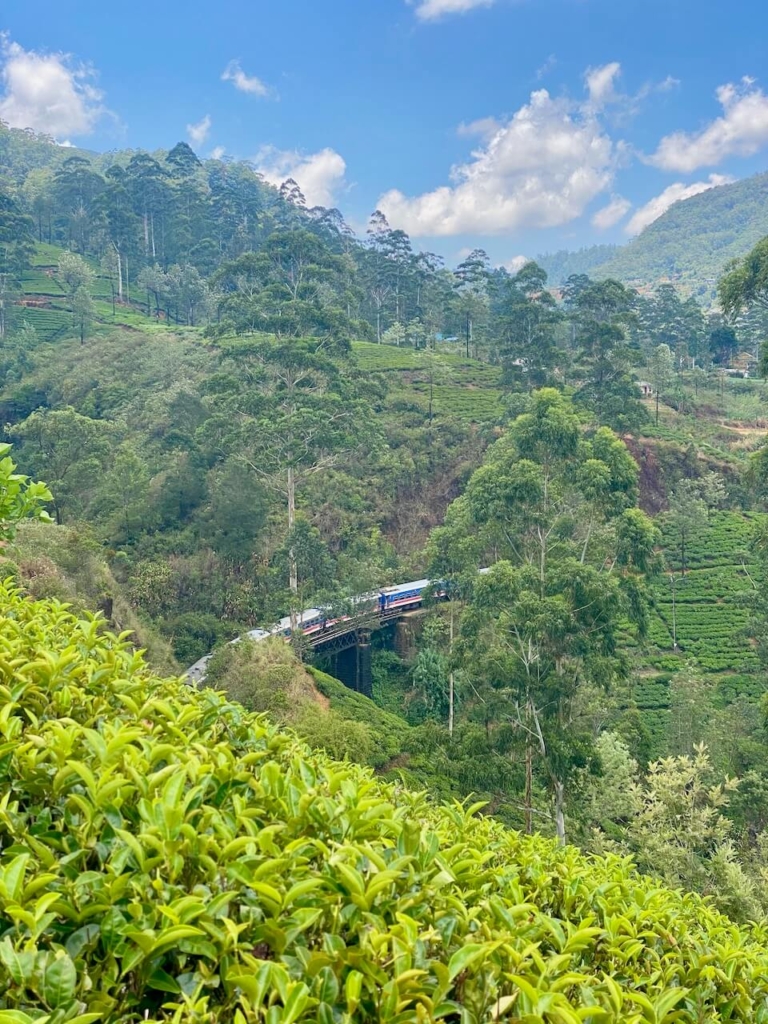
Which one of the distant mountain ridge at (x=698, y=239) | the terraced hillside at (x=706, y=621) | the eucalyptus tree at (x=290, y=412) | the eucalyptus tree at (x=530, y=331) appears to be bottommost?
the terraced hillside at (x=706, y=621)

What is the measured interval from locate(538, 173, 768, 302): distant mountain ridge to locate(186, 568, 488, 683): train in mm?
84579

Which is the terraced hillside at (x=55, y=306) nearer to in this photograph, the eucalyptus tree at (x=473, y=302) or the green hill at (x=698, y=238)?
the eucalyptus tree at (x=473, y=302)

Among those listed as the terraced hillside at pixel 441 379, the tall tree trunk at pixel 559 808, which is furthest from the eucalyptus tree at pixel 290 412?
the terraced hillside at pixel 441 379

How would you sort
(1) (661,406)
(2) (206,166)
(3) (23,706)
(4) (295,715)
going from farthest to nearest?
1. (2) (206,166)
2. (1) (661,406)
3. (4) (295,715)
4. (3) (23,706)

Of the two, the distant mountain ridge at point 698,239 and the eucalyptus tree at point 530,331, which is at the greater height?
the distant mountain ridge at point 698,239

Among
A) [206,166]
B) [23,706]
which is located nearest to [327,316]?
[23,706]

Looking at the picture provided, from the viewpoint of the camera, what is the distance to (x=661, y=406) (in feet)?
111

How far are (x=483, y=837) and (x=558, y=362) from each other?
28.1 meters

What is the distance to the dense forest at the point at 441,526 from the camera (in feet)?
30.0

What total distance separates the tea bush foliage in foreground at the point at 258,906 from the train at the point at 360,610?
11.3 m

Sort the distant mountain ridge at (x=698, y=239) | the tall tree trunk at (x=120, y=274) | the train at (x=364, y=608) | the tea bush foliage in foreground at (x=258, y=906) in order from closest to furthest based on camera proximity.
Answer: the tea bush foliage in foreground at (x=258, y=906) → the train at (x=364, y=608) → the tall tree trunk at (x=120, y=274) → the distant mountain ridge at (x=698, y=239)

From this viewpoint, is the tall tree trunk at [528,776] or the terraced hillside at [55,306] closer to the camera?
the tall tree trunk at [528,776]

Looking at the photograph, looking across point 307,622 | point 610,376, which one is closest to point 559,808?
point 307,622

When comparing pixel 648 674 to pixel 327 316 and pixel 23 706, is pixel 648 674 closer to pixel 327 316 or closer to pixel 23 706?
pixel 327 316
